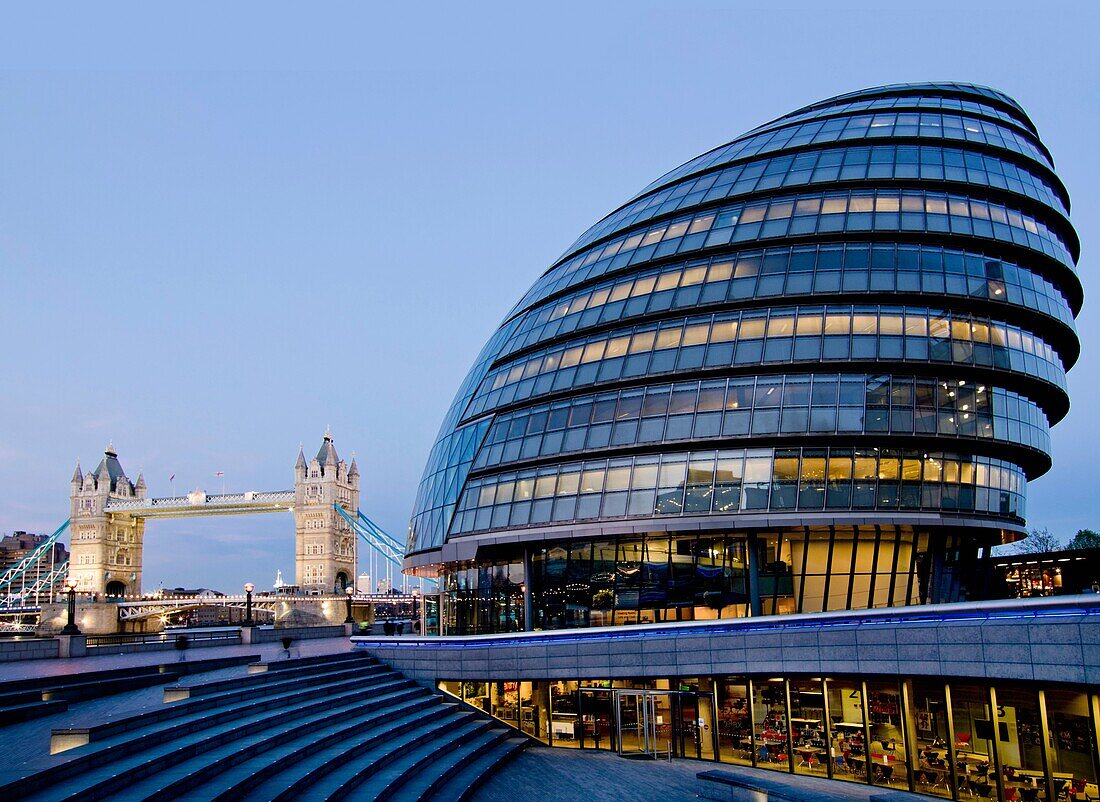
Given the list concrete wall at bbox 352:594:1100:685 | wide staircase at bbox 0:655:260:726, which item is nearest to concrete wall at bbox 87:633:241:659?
wide staircase at bbox 0:655:260:726

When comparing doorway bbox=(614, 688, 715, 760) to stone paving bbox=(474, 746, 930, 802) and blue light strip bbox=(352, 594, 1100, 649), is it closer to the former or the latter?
stone paving bbox=(474, 746, 930, 802)

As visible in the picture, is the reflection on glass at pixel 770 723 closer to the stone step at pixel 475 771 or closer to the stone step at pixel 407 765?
the stone step at pixel 475 771

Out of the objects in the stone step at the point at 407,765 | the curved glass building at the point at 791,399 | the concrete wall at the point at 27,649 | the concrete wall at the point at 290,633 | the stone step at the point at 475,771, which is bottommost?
the stone step at the point at 475,771

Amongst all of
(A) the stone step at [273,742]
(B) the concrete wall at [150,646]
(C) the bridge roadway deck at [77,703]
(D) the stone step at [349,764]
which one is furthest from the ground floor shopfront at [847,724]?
(B) the concrete wall at [150,646]

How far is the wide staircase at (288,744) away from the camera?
724 inches

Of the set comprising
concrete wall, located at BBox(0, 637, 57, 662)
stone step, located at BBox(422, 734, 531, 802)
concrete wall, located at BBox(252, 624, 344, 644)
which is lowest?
stone step, located at BBox(422, 734, 531, 802)

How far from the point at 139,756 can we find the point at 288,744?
563 cm

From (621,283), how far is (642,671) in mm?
22584

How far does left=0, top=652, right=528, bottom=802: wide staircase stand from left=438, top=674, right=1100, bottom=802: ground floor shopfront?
2.66 meters

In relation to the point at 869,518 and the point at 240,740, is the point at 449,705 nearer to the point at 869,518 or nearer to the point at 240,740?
the point at 240,740

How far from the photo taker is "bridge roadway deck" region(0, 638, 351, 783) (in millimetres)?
18467

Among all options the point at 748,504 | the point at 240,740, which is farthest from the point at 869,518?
the point at 240,740

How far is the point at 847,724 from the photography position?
29.6 meters

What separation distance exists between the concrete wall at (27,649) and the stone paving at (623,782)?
20.9 metres
